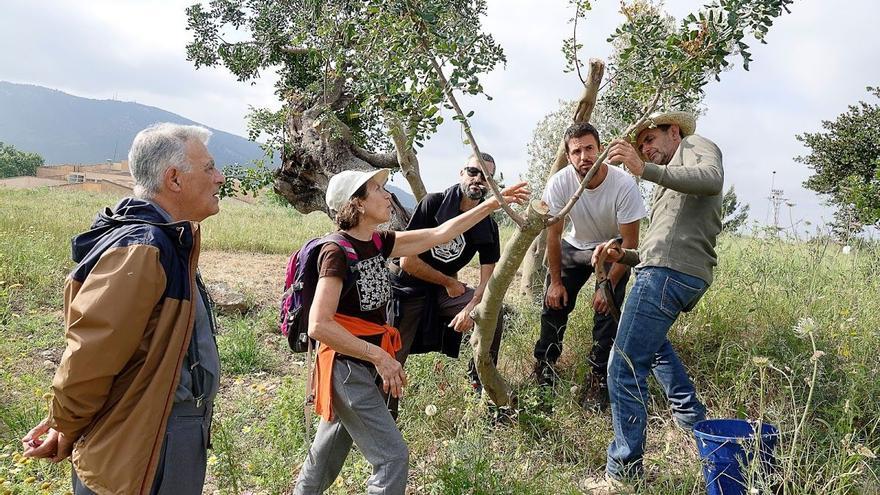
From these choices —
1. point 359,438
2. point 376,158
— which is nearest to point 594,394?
point 359,438

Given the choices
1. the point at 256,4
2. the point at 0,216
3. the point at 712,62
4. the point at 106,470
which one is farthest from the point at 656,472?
the point at 0,216

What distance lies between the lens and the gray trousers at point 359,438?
247 centimetres

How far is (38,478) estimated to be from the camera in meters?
3.41

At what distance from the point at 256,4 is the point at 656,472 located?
7.87 metres

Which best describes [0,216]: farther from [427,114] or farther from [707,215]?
[707,215]

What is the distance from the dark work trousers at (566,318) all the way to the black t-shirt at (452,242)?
0.50 meters

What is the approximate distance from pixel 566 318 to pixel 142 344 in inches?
118

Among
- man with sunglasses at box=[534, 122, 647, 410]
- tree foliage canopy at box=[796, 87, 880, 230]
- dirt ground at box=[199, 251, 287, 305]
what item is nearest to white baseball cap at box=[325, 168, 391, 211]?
man with sunglasses at box=[534, 122, 647, 410]

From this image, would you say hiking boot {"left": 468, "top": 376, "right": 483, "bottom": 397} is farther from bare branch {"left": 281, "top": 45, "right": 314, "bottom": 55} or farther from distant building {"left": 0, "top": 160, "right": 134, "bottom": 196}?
distant building {"left": 0, "top": 160, "right": 134, "bottom": 196}

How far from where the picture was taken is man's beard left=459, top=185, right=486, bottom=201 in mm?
3975

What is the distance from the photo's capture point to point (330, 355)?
258 centimetres

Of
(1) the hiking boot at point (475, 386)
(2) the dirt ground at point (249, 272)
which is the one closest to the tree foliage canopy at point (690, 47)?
(1) the hiking boot at point (475, 386)

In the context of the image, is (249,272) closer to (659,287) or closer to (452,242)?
(452,242)

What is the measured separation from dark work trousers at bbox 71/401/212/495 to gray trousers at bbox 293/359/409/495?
624 mm
